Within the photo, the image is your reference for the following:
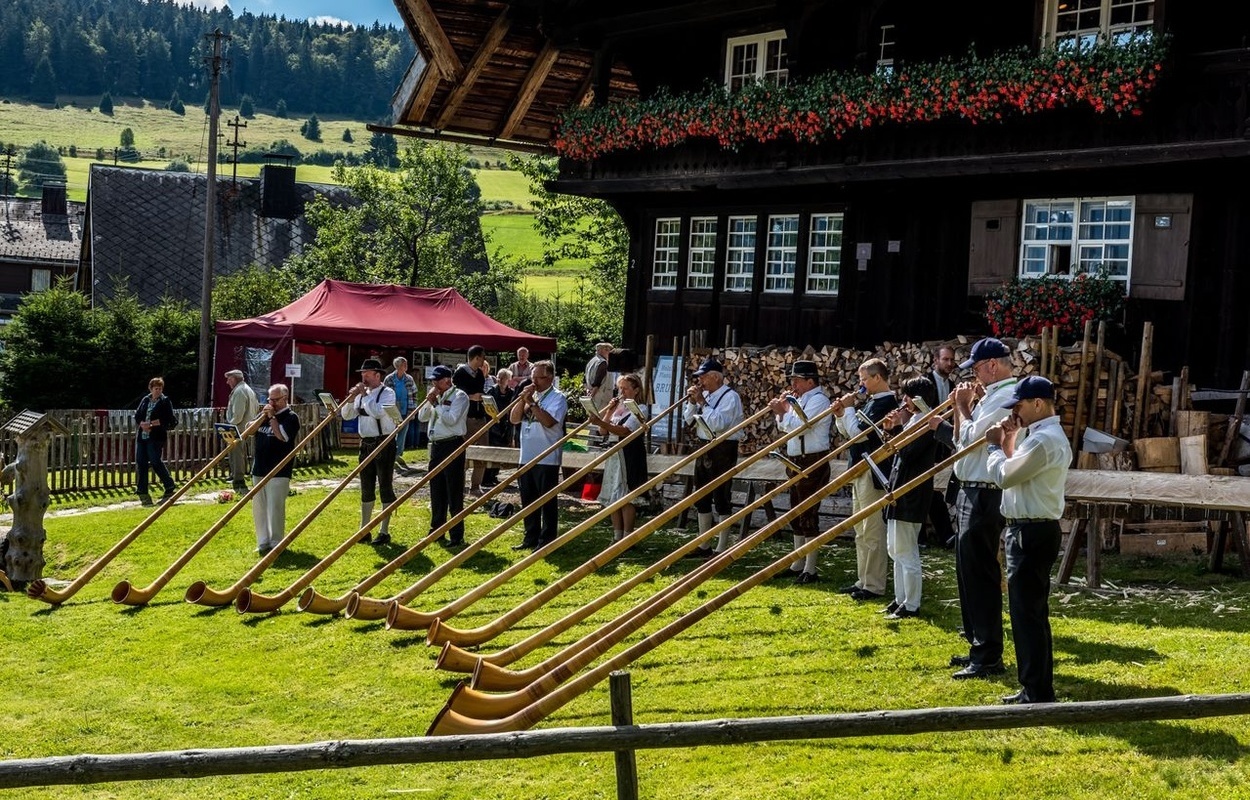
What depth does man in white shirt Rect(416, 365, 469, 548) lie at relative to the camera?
16.6m

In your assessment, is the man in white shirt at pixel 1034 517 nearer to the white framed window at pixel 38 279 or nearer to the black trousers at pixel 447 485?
the black trousers at pixel 447 485

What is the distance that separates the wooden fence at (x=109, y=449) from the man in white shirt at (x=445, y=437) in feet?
26.4

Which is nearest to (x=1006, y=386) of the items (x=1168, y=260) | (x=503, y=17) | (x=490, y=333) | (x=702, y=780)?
(x=702, y=780)

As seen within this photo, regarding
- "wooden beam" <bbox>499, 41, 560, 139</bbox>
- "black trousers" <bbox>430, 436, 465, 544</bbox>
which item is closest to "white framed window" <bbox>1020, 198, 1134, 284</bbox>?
"black trousers" <bbox>430, 436, 465, 544</bbox>

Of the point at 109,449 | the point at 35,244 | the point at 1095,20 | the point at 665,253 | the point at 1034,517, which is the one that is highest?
the point at 1095,20

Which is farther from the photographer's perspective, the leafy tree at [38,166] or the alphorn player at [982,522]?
the leafy tree at [38,166]

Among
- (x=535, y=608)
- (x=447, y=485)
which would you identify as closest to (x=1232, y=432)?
(x=535, y=608)

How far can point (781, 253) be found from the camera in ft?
74.4

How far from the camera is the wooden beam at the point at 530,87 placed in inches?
969

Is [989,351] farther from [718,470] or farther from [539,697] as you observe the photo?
[718,470]

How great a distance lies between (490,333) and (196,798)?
904 inches

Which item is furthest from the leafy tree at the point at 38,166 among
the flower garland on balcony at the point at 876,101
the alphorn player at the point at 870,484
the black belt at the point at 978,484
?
the black belt at the point at 978,484

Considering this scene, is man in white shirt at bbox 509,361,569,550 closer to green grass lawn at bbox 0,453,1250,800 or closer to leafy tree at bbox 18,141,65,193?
green grass lawn at bbox 0,453,1250,800

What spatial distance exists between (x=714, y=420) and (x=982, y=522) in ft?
17.8
